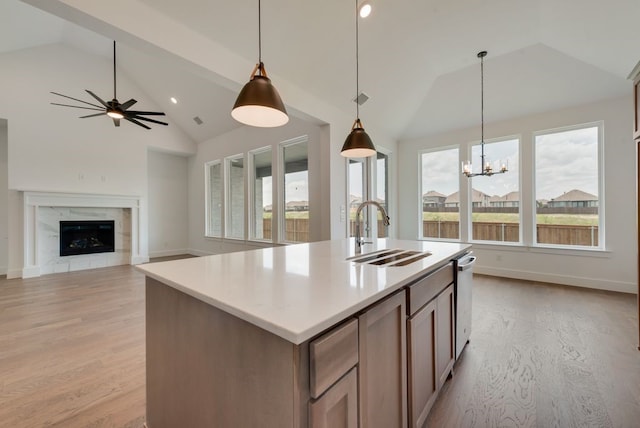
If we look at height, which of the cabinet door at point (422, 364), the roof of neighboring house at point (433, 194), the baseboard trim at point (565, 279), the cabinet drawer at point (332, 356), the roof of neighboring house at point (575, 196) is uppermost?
the roof of neighboring house at point (433, 194)

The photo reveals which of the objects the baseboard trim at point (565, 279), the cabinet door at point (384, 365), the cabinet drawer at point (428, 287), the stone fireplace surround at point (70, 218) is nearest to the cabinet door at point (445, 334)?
the cabinet drawer at point (428, 287)

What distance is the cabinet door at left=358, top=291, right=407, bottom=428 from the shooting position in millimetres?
941

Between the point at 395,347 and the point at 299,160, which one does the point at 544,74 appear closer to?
the point at 299,160

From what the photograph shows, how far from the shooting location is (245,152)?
596cm

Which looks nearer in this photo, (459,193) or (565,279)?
(565,279)

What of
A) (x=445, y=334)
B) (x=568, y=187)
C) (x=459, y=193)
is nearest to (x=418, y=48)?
(x=459, y=193)

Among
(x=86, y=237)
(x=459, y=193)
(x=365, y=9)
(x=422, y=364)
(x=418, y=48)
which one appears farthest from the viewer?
(x=86, y=237)

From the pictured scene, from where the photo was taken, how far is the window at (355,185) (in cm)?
471

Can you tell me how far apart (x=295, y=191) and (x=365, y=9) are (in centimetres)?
310

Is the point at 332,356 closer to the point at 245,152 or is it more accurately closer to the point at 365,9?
the point at 365,9

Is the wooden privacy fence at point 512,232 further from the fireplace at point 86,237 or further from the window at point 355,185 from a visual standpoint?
the fireplace at point 86,237

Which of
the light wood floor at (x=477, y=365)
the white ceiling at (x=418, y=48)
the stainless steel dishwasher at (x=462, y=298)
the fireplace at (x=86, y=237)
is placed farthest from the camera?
the fireplace at (x=86, y=237)

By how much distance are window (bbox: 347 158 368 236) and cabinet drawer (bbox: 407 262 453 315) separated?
291 centimetres

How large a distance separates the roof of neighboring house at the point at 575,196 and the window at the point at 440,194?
1555 mm
